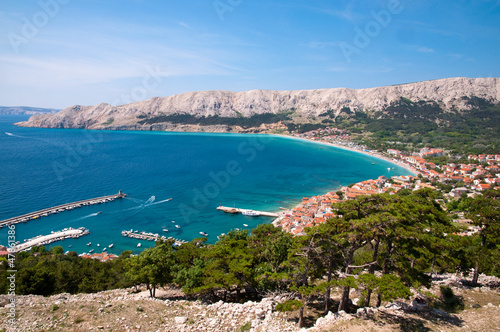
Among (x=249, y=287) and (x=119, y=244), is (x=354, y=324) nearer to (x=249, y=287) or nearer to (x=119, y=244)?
(x=249, y=287)

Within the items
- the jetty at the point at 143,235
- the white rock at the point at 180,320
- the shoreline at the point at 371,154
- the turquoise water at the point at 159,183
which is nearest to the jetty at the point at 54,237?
the turquoise water at the point at 159,183

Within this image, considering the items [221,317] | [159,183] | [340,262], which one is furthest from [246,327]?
[159,183]

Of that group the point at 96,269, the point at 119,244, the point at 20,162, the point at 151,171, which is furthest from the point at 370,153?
the point at 20,162

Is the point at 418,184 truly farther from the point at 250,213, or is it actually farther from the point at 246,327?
the point at 246,327

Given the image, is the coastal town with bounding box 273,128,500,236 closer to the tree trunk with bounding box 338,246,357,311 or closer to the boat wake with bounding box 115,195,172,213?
the tree trunk with bounding box 338,246,357,311

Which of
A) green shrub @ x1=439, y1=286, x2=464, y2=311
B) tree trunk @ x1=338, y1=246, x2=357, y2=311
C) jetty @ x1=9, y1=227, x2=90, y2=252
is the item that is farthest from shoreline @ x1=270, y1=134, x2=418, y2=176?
jetty @ x1=9, y1=227, x2=90, y2=252
